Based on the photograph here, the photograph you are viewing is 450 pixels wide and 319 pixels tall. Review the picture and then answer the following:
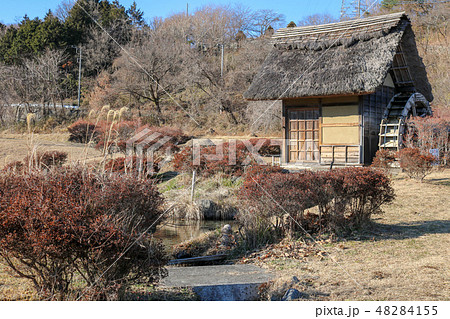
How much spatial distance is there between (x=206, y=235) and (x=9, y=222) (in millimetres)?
5079

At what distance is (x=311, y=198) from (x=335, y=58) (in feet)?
33.4

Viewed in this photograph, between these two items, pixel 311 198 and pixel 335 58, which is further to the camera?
pixel 335 58

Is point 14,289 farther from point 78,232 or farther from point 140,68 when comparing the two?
point 140,68

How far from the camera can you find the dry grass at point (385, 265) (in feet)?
15.3

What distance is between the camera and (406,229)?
8.00 meters

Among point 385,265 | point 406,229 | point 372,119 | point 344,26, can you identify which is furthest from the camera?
point 344,26

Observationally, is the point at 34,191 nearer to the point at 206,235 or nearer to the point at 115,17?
the point at 206,235

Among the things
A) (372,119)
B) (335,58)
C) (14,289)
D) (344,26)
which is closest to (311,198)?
(14,289)

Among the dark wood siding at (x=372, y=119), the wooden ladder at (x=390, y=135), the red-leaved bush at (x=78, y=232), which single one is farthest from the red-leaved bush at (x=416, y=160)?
the red-leaved bush at (x=78, y=232)

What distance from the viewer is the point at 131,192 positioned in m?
4.55

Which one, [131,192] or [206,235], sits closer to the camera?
[131,192]

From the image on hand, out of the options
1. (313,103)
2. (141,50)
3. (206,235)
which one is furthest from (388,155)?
(141,50)

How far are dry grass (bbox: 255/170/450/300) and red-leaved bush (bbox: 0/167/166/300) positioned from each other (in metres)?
1.76
